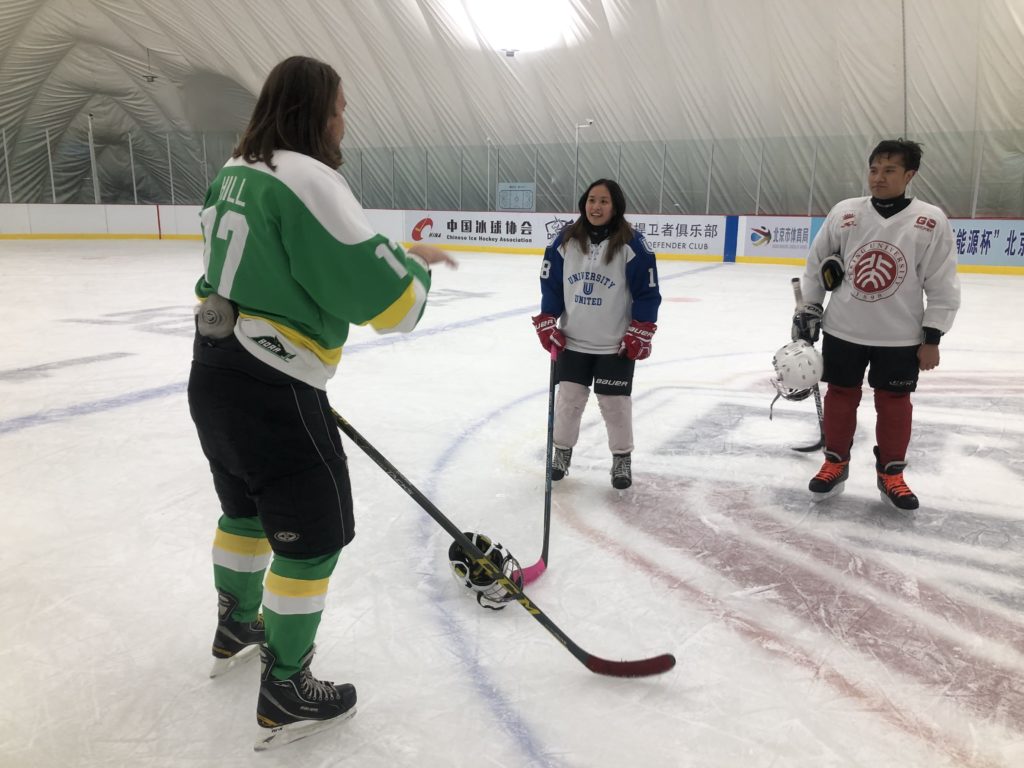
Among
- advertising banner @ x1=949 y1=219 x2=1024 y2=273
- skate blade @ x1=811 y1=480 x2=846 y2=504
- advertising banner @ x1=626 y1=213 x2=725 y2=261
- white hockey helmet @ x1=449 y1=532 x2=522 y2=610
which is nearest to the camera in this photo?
white hockey helmet @ x1=449 y1=532 x2=522 y2=610

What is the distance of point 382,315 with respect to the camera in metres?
1.33

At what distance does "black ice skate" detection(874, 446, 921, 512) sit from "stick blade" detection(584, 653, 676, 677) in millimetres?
1418

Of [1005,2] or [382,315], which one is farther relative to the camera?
[1005,2]

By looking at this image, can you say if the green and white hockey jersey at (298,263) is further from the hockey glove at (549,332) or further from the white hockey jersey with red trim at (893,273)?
the white hockey jersey with red trim at (893,273)

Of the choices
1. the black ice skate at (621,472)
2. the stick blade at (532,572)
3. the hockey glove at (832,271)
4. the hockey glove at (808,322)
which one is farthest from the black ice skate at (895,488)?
the stick blade at (532,572)

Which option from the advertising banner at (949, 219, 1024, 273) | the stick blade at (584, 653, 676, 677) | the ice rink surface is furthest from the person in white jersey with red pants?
the advertising banner at (949, 219, 1024, 273)

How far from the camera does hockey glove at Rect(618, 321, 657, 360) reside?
9.05ft

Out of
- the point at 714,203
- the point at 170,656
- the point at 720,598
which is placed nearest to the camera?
the point at 170,656

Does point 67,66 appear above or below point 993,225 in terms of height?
above

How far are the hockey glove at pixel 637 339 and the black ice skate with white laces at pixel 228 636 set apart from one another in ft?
5.26

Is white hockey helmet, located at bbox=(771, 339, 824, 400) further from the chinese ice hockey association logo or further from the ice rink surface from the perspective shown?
the ice rink surface

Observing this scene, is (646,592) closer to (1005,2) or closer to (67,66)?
(1005,2)

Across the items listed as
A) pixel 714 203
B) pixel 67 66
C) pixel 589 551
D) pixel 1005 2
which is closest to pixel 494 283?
pixel 589 551

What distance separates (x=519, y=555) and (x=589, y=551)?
0.73 feet
